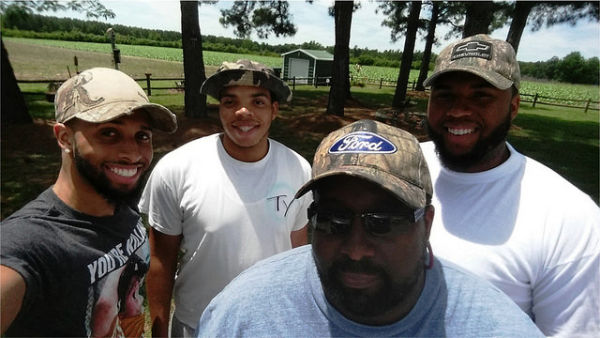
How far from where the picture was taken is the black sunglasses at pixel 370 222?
4.33ft

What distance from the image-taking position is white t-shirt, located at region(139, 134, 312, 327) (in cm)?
227

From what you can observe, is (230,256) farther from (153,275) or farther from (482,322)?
(482,322)

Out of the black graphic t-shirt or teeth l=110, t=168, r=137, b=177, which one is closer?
the black graphic t-shirt

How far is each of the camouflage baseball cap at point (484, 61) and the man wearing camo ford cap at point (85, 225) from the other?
1658mm

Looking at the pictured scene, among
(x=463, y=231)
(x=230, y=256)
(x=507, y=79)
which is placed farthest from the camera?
(x=230, y=256)

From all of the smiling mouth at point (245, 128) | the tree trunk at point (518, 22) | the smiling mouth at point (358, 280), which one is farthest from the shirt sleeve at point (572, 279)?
the tree trunk at point (518, 22)

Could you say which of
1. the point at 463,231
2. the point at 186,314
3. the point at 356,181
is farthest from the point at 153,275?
the point at 463,231

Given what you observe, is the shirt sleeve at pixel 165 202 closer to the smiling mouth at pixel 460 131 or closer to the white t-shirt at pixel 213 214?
the white t-shirt at pixel 213 214

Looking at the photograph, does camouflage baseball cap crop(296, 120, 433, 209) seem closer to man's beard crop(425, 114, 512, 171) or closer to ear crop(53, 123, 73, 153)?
man's beard crop(425, 114, 512, 171)

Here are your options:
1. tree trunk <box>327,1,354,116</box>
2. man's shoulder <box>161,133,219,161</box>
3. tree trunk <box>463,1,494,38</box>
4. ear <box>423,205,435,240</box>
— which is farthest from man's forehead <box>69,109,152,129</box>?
tree trunk <box>327,1,354,116</box>

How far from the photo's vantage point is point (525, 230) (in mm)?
1750

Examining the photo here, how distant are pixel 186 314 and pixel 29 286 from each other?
3.70 ft

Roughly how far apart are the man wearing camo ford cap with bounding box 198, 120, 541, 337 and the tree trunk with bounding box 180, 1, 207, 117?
11098mm

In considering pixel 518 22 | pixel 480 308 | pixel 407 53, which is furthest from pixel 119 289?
pixel 407 53
